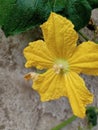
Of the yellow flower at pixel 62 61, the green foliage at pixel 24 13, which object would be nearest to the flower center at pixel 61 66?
the yellow flower at pixel 62 61

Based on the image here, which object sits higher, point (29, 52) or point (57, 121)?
Result: point (29, 52)

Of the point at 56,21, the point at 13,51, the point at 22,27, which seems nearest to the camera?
the point at 56,21

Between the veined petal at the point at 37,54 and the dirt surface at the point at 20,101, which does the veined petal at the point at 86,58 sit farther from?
the dirt surface at the point at 20,101

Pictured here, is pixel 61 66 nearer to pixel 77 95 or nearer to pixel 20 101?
pixel 77 95

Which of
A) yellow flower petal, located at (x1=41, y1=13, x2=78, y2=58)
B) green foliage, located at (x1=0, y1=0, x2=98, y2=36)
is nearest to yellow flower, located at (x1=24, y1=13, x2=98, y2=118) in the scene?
yellow flower petal, located at (x1=41, y1=13, x2=78, y2=58)

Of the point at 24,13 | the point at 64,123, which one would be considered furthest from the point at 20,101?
the point at 24,13

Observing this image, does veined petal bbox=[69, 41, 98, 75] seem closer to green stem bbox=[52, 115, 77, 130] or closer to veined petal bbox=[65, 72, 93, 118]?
veined petal bbox=[65, 72, 93, 118]

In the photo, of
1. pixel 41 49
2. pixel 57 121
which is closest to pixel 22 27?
pixel 41 49

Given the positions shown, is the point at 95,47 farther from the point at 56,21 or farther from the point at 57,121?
the point at 57,121
